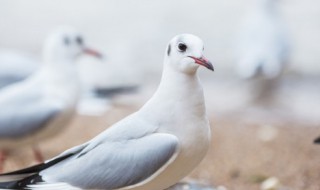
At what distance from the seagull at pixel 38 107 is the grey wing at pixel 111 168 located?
157cm

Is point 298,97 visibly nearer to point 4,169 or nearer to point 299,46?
point 299,46

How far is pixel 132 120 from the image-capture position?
2.94m

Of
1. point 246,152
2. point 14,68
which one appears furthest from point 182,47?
point 14,68

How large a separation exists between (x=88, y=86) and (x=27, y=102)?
1629 mm

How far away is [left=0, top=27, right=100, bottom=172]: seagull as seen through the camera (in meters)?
4.48

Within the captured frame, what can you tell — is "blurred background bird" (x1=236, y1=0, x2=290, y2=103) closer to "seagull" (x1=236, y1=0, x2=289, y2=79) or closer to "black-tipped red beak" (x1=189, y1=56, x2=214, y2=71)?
"seagull" (x1=236, y1=0, x2=289, y2=79)

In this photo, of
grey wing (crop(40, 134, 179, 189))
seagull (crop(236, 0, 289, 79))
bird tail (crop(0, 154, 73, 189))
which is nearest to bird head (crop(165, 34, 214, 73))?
grey wing (crop(40, 134, 179, 189))

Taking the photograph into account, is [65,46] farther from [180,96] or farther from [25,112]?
[180,96]

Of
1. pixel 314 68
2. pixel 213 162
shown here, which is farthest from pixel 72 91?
pixel 314 68

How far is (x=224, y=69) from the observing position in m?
8.42

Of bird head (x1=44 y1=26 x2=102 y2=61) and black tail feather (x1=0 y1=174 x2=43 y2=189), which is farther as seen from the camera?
bird head (x1=44 y1=26 x2=102 y2=61)

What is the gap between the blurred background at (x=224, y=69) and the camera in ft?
16.0

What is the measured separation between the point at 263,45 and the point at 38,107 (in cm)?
291

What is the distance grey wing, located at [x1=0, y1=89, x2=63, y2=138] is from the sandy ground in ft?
0.75
